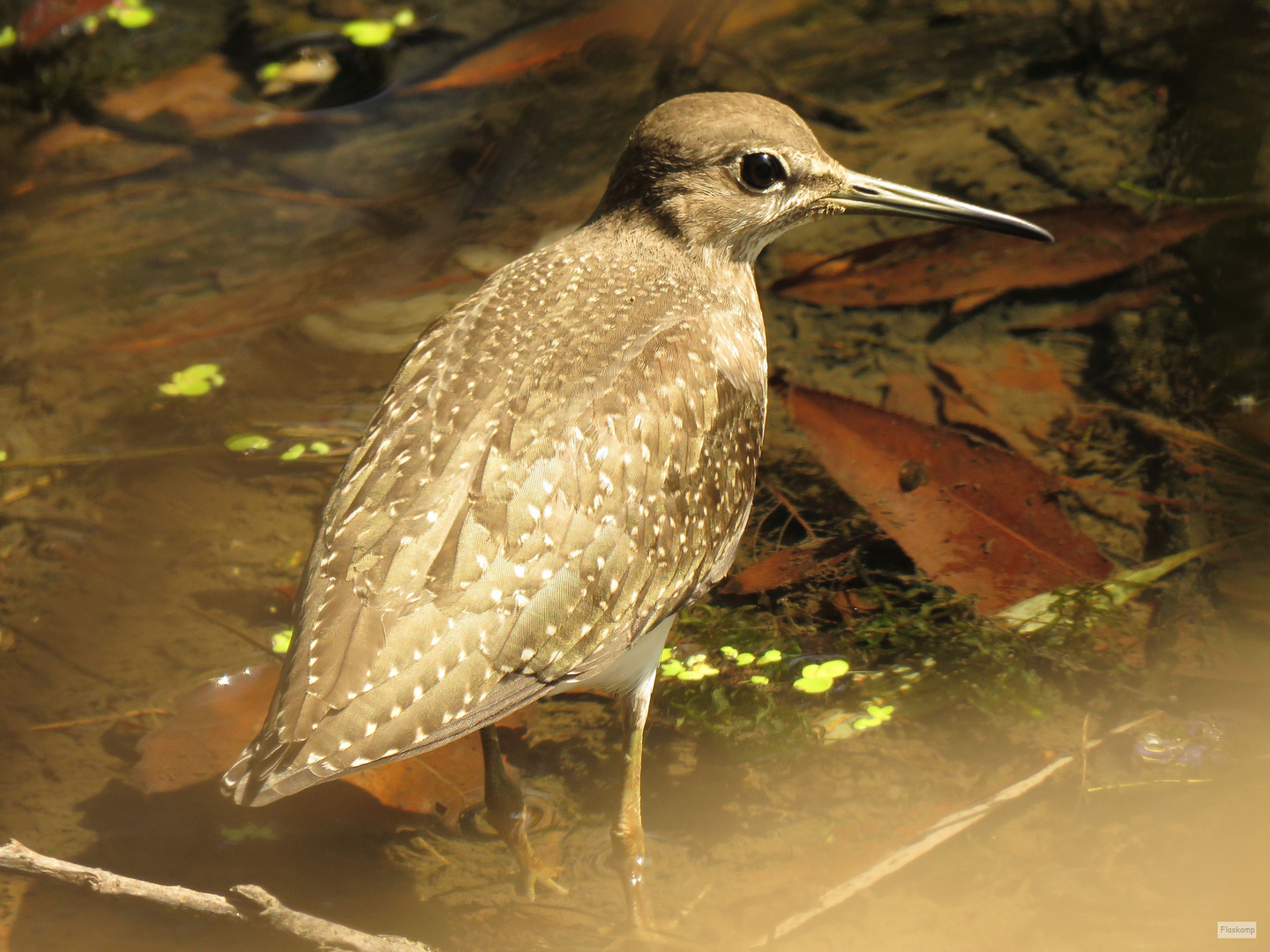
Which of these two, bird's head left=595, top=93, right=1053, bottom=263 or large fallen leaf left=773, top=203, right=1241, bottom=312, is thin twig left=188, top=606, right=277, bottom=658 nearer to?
bird's head left=595, top=93, right=1053, bottom=263

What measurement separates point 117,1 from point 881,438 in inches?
220

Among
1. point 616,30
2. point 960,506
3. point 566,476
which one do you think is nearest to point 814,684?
point 960,506

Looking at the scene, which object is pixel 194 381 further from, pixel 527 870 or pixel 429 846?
pixel 527 870

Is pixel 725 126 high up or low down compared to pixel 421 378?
up

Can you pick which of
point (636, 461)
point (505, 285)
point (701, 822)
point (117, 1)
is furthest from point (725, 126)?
point (117, 1)

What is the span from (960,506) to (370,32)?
4.74m

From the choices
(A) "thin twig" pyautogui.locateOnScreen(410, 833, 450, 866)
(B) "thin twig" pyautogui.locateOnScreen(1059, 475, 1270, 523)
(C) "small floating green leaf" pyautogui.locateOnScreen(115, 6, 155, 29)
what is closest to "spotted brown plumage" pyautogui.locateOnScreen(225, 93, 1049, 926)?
Answer: (A) "thin twig" pyautogui.locateOnScreen(410, 833, 450, 866)

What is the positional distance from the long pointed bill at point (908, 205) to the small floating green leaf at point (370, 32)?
3.94 meters

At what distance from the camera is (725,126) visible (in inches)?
154

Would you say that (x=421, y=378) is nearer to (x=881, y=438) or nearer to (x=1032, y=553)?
(x=881, y=438)

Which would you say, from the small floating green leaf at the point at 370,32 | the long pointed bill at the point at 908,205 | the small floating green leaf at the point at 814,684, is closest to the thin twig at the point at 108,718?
the small floating green leaf at the point at 814,684

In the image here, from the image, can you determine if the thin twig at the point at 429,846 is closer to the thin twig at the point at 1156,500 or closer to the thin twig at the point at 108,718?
the thin twig at the point at 108,718

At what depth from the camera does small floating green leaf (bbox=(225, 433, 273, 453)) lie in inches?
203

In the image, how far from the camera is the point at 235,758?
4.05 metres
